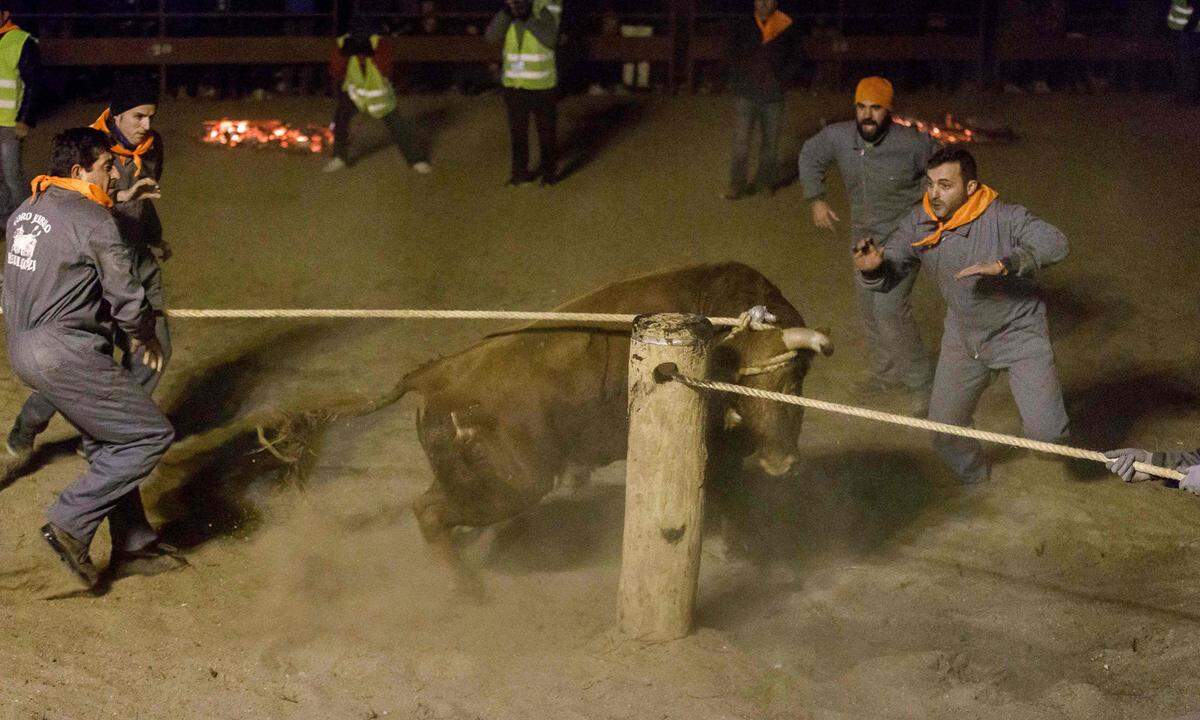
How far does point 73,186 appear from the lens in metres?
4.70

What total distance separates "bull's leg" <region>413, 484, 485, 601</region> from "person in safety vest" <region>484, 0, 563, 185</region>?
6593mm

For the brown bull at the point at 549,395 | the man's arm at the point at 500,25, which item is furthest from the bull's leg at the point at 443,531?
the man's arm at the point at 500,25

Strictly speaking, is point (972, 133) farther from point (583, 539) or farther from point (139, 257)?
point (139, 257)

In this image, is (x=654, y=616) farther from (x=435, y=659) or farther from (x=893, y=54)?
(x=893, y=54)

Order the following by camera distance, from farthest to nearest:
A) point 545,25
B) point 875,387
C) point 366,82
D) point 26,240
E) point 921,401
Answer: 1. point 366,82
2. point 545,25
3. point 875,387
4. point 921,401
5. point 26,240

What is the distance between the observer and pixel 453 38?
45.8 feet

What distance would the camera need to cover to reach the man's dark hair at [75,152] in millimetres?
4715

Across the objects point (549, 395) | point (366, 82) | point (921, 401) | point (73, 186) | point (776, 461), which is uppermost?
point (73, 186)

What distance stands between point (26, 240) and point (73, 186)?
0.27 metres

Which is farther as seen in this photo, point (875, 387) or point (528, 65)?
point (528, 65)

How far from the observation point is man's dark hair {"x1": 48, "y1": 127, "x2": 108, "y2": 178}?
15.5 feet

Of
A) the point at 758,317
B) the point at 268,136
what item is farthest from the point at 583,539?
the point at 268,136

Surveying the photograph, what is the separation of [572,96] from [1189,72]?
7054mm

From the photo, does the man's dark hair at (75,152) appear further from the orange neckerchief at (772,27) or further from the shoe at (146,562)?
the orange neckerchief at (772,27)
